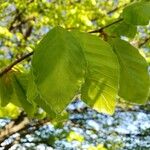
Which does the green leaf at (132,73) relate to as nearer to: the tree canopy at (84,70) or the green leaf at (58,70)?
the tree canopy at (84,70)

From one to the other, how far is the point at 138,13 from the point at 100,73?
0.14 m

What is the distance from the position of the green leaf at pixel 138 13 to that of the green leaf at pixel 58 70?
0.16m

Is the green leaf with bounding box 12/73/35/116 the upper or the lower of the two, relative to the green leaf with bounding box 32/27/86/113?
lower

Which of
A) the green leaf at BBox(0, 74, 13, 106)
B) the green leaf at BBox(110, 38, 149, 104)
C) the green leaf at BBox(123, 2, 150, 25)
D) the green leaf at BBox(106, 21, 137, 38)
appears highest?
the green leaf at BBox(123, 2, 150, 25)

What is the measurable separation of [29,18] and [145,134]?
5252mm

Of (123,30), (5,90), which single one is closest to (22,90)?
(5,90)

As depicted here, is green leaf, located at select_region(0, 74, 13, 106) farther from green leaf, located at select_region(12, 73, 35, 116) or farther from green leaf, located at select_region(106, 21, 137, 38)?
green leaf, located at select_region(106, 21, 137, 38)

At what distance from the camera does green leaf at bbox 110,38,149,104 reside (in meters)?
0.85

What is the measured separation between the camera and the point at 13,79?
106 cm

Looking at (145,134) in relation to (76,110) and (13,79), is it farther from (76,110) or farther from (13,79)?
(13,79)

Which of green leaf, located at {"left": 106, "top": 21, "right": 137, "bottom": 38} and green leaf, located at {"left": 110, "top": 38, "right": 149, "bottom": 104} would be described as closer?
green leaf, located at {"left": 110, "top": 38, "right": 149, "bottom": 104}

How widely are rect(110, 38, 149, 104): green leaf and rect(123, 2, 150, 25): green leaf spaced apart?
50 millimetres

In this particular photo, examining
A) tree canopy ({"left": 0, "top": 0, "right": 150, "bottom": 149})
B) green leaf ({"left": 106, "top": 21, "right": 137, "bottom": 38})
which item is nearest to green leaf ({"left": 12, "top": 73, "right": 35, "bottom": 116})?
tree canopy ({"left": 0, "top": 0, "right": 150, "bottom": 149})

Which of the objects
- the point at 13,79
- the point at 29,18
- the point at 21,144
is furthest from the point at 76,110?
the point at 13,79
